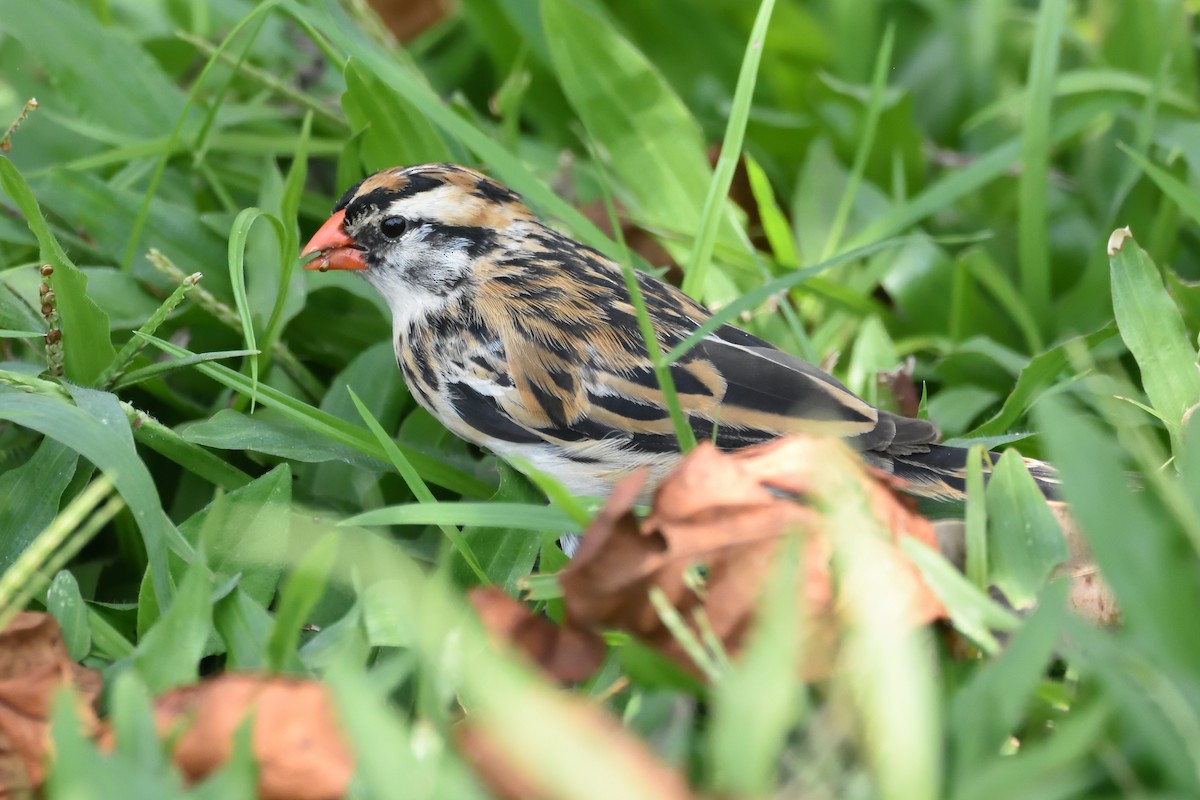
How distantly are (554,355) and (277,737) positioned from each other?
1.61m

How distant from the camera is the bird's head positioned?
3.71 metres

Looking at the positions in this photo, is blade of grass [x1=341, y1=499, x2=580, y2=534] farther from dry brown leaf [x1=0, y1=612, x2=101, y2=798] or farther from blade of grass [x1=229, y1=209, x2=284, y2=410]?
dry brown leaf [x1=0, y1=612, x2=101, y2=798]

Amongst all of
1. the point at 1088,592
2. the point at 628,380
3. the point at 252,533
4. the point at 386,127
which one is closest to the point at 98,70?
the point at 386,127

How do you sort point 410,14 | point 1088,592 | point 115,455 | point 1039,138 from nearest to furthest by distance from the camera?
point 1088,592 → point 115,455 → point 1039,138 → point 410,14

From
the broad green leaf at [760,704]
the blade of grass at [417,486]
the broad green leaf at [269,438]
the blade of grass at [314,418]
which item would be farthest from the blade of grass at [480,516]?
the broad green leaf at [760,704]

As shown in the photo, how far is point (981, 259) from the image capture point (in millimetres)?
4070

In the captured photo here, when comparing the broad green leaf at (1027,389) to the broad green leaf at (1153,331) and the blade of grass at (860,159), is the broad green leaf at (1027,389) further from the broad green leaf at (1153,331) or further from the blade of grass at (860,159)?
the blade of grass at (860,159)

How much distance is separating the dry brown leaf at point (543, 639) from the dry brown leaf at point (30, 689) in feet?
2.34

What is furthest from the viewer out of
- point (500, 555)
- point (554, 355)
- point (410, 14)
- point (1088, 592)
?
point (410, 14)

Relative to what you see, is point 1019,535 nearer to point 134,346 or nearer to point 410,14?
point 134,346

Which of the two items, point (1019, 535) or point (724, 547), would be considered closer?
point (724, 547)

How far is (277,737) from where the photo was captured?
204cm

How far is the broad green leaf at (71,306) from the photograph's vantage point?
3055 mm

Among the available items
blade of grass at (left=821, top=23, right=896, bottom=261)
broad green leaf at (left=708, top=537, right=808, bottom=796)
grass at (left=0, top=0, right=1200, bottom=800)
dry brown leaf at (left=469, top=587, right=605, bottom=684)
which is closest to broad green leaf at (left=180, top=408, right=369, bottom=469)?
grass at (left=0, top=0, right=1200, bottom=800)
